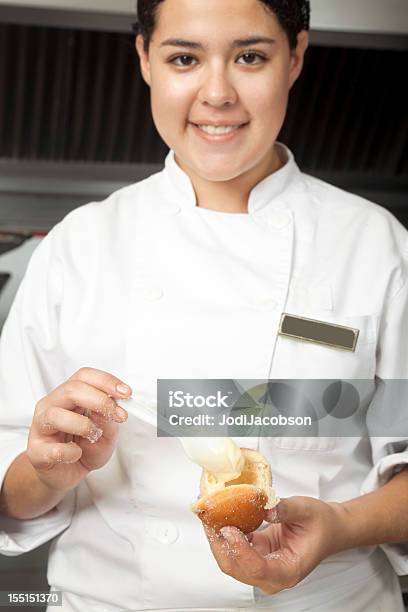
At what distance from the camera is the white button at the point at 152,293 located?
1.17 meters

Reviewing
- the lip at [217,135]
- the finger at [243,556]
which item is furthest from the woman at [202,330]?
the finger at [243,556]

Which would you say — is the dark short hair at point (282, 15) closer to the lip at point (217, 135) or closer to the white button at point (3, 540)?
the lip at point (217, 135)

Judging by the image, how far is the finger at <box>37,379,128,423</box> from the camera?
3.16 ft

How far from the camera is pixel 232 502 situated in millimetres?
900

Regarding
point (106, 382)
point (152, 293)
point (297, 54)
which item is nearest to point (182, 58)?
point (297, 54)

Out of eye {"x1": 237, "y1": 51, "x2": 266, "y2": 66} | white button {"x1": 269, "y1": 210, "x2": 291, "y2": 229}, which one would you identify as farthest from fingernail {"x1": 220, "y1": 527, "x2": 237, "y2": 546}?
eye {"x1": 237, "y1": 51, "x2": 266, "y2": 66}

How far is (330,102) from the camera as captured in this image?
1.70 meters

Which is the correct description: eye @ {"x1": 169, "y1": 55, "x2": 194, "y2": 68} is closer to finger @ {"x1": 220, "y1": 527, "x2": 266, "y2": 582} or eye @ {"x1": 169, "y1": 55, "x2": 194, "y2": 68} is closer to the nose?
the nose

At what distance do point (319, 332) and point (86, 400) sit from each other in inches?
13.7

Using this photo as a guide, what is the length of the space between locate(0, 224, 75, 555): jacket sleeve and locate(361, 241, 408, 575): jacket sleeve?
0.44 meters

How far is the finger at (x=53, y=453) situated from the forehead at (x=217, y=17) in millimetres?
542

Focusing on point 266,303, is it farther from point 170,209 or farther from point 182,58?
point 182,58

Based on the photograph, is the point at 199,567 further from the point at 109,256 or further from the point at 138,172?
the point at 138,172

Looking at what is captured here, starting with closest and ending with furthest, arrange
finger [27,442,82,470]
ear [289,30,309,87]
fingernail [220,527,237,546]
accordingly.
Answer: fingernail [220,527,237,546], finger [27,442,82,470], ear [289,30,309,87]
